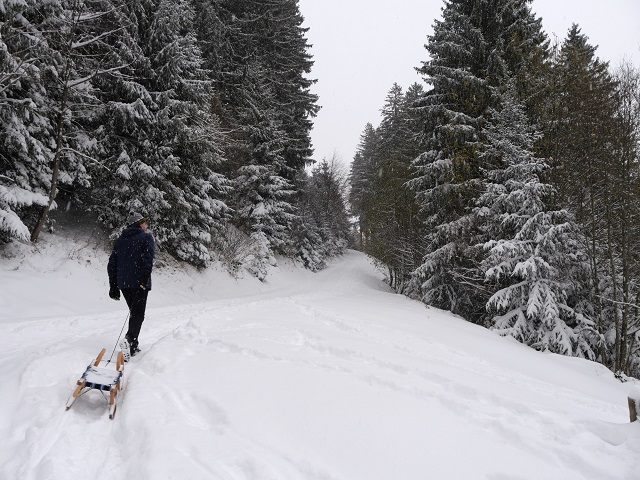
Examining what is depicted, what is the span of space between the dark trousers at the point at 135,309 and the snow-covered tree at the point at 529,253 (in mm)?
8597

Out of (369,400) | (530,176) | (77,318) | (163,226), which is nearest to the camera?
(369,400)

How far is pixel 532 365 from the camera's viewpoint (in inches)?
249

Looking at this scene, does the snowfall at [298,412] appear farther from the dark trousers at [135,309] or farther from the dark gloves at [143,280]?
the dark gloves at [143,280]

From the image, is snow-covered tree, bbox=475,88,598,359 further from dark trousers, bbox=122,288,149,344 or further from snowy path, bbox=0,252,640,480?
dark trousers, bbox=122,288,149,344

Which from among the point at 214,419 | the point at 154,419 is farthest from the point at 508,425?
the point at 154,419

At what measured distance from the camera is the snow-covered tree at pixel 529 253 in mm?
8906

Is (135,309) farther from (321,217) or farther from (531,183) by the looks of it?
(321,217)

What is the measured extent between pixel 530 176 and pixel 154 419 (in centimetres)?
1069

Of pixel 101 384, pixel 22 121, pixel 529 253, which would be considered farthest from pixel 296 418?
pixel 22 121

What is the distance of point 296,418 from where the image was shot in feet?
9.52

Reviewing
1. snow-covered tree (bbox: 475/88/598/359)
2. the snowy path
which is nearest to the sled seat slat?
the snowy path

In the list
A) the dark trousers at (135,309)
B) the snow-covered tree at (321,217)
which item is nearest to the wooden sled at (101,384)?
the dark trousers at (135,309)

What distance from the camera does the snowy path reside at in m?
2.35

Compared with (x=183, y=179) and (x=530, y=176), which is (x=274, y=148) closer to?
(x=183, y=179)
